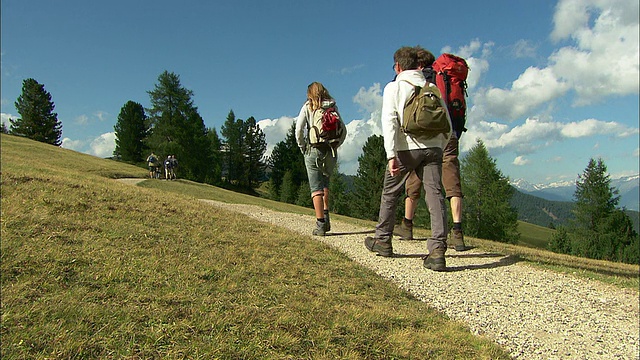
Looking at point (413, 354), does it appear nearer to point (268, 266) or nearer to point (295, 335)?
point (295, 335)

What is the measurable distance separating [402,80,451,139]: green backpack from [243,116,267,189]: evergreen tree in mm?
75512

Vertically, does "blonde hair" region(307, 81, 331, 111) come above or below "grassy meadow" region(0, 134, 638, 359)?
above

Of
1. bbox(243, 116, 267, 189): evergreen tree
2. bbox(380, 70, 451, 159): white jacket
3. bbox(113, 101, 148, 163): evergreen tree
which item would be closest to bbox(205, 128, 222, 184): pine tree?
bbox(243, 116, 267, 189): evergreen tree

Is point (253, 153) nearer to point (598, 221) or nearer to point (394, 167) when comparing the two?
point (598, 221)

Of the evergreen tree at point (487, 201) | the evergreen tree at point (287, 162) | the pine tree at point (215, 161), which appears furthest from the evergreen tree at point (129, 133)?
the evergreen tree at point (487, 201)

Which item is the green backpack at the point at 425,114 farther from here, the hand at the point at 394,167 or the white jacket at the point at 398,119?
the hand at the point at 394,167

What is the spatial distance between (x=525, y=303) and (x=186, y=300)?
12.3 feet

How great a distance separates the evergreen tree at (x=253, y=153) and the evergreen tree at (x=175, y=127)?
21.9 metres

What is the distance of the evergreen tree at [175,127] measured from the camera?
47969mm

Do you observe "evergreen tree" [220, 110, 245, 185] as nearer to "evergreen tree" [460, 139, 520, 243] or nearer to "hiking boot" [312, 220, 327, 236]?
"evergreen tree" [460, 139, 520, 243]

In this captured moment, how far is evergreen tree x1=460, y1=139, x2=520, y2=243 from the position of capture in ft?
141

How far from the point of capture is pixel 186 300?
297 cm

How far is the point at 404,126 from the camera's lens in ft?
15.6

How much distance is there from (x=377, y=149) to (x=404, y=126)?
133ft
